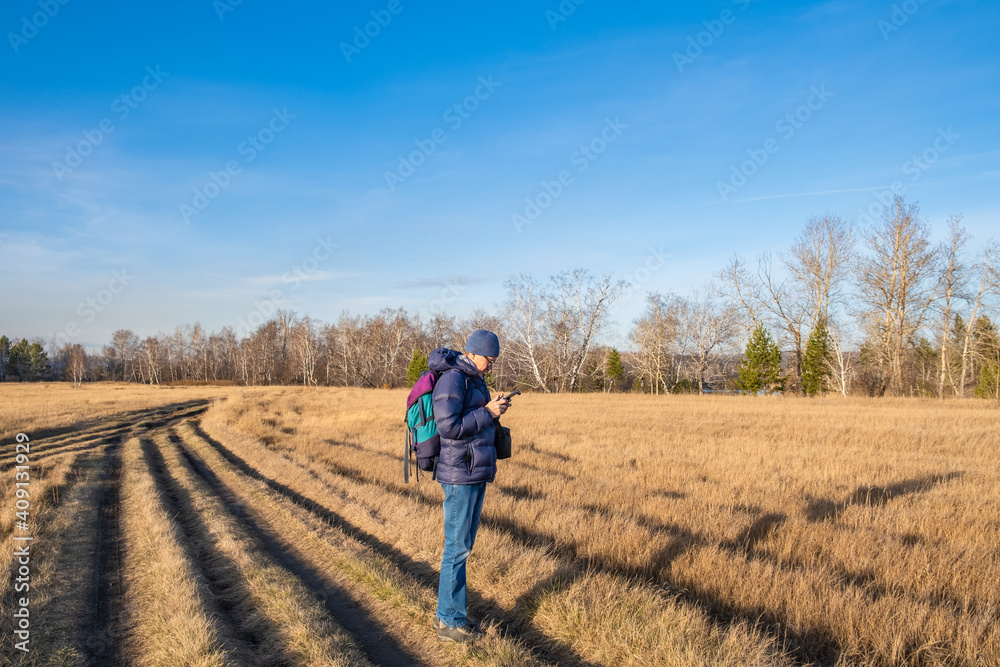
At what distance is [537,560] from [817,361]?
46.7 meters

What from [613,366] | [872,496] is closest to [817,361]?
[613,366]

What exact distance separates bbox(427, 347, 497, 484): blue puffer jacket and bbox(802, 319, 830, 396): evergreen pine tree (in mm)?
47236

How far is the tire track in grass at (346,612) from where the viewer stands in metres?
3.98

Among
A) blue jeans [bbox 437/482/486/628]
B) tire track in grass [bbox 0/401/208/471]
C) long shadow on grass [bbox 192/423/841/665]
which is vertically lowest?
tire track in grass [bbox 0/401/208/471]

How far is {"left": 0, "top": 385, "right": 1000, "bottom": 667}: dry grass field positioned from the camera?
4.02 metres

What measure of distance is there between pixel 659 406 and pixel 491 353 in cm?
2706

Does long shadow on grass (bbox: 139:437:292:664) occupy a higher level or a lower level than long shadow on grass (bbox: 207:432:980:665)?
lower

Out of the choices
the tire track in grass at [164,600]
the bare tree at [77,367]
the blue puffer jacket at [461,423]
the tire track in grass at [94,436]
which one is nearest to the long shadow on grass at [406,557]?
the tire track in grass at [164,600]

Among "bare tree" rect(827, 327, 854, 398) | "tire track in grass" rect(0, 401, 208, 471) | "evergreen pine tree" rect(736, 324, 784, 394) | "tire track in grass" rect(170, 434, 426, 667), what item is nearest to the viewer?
"tire track in grass" rect(170, 434, 426, 667)

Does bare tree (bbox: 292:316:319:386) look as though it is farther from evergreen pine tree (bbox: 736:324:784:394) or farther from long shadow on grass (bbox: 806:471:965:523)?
long shadow on grass (bbox: 806:471:965:523)

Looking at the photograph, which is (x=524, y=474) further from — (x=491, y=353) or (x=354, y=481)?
(x=491, y=353)

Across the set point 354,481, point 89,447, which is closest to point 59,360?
point 89,447

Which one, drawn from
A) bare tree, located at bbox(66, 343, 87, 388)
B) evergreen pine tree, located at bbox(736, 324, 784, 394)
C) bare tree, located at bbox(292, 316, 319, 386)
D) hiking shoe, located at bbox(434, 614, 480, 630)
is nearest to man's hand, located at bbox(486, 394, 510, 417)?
hiking shoe, located at bbox(434, 614, 480, 630)

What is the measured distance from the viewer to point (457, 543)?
13.3 feet
